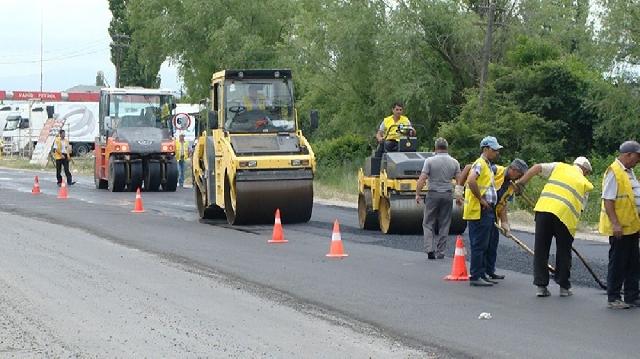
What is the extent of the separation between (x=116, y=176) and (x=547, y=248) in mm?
23067

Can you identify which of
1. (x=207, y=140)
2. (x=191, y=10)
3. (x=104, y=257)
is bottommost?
(x=104, y=257)

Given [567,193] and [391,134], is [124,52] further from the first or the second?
[567,193]

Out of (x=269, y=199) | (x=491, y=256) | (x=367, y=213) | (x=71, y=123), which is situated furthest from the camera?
(x=71, y=123)

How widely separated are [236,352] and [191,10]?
4850 centimetres

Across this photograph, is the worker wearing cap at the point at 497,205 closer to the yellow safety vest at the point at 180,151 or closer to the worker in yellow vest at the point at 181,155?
the worker in yellow vest at the point at 181,155

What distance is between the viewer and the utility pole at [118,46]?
271ft

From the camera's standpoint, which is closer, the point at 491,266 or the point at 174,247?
the point at 491,266

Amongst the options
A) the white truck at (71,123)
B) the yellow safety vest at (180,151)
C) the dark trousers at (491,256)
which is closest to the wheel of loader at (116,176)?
the yellow safety vest at (180,151)

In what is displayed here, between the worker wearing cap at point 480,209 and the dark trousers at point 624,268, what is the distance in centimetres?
201

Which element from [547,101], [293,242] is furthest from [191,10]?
[293,242]

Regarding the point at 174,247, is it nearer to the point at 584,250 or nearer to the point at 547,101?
the point at 584,250

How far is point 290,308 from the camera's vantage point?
37.9 ft

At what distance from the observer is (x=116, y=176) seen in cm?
3356

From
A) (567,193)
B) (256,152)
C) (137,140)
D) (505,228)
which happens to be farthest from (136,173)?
(567,193)
